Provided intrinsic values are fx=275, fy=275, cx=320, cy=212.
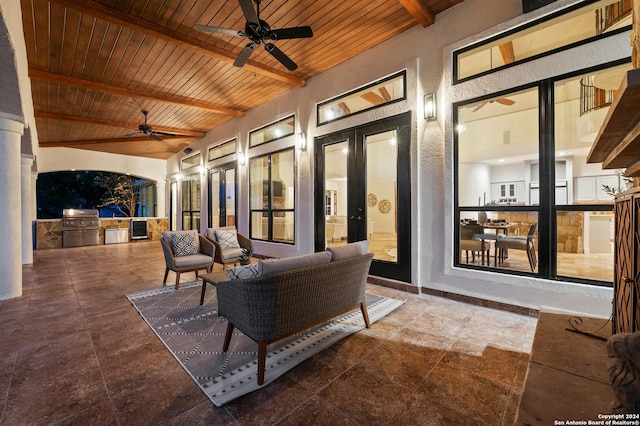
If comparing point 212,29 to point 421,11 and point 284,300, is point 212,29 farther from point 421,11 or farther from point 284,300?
point 284,300

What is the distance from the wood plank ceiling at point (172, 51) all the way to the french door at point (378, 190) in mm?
1321

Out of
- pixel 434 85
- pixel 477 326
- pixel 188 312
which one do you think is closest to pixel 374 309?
pixel 477 326

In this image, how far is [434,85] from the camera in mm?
3695

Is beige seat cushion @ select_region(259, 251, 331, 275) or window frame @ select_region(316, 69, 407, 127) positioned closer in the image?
beige seat cushion @ select_region(259, 251, 331, 275)

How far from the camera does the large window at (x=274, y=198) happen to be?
6223mm

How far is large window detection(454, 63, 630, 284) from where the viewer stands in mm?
2947

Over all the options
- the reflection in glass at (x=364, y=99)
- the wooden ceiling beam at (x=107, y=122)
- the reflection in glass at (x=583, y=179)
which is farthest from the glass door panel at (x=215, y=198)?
the reflection in glass at (x=583, y=179)

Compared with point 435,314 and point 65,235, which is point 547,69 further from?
point 65,235

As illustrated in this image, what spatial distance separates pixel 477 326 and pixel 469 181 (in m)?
2.03

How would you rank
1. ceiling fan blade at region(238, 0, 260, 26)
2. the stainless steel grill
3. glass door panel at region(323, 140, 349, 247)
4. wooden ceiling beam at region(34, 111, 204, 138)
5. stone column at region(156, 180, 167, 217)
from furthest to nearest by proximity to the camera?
stone column at region(156, 180, 167, 217)
the stainless steel grill
wooden ceiling beam at region(34, 111, 204, 138)
glass door panel at region(323, 140, 349, 247)
ceiling fan blade at region(238, 0, 260, 26)

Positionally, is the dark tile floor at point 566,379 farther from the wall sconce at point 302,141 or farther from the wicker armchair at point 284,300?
the wall sconce at point 302,141

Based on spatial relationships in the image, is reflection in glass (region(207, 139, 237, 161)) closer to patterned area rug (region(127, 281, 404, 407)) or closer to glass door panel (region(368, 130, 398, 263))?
glass door panel (region(368, 130, 398, 263))

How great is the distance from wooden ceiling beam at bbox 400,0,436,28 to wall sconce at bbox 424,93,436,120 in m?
0.94

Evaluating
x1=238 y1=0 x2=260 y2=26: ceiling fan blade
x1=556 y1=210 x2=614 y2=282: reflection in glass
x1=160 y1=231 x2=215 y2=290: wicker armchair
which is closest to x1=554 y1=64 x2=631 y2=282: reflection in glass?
x1=556 y1=210 x2=614 y2=282: reflection in glass
